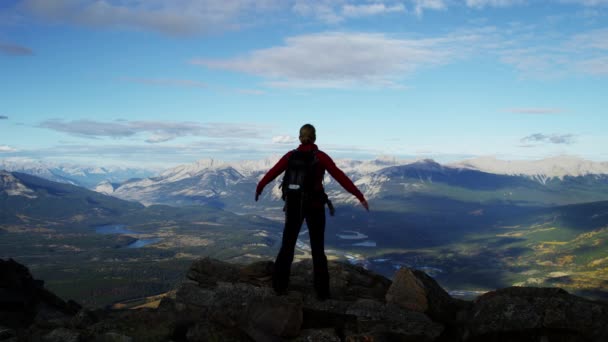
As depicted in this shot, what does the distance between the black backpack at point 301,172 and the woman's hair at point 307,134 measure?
1.82ft

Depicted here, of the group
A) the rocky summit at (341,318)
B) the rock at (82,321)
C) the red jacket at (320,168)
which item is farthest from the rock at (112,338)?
the red jacket at (320,168)

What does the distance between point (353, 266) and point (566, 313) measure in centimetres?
1401

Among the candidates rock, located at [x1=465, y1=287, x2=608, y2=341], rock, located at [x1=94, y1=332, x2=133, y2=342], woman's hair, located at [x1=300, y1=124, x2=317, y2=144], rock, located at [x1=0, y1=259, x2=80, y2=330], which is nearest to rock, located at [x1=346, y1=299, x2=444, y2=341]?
rock, located at [x1=465, y1=287, x2=608, y2=341]

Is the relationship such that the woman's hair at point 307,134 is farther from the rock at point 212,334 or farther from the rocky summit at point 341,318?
the rock at point 212,334

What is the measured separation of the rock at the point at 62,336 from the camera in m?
15.5

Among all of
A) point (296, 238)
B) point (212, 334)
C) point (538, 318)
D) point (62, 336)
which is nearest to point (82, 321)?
point (62, 336)

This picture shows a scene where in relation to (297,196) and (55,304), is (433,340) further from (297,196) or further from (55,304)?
(55,304)

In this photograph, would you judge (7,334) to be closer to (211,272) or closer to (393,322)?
(211,272)

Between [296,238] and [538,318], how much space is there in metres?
9.79

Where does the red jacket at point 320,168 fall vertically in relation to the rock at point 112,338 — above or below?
above

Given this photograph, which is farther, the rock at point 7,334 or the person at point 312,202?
the person at point 312,202

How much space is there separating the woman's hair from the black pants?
2558 mm

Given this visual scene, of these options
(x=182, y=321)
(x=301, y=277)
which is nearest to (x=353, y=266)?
(x=301, y=277)

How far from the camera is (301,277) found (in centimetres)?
2519
